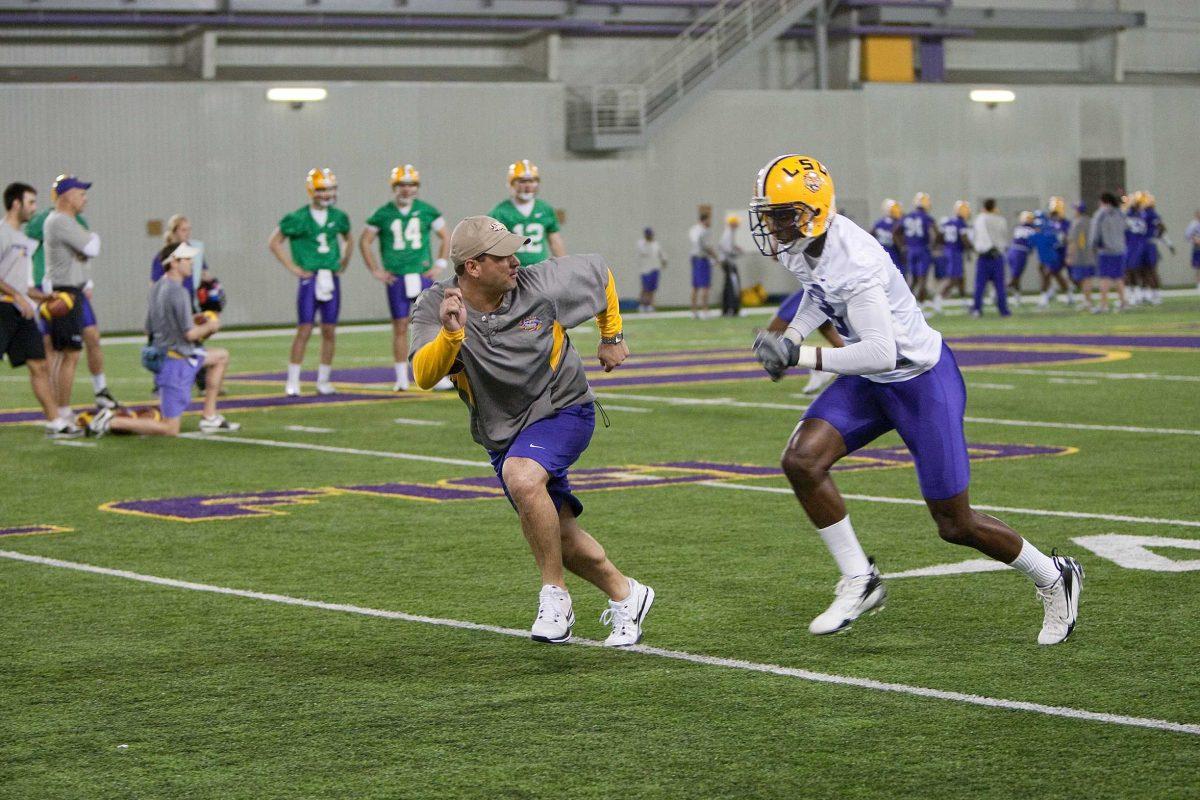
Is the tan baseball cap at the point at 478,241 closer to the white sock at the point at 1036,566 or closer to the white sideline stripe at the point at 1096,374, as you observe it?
the white sock at the point at 1036,566

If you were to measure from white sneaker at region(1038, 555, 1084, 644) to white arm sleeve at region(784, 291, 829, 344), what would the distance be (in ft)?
4.03

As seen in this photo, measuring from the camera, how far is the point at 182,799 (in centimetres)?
505

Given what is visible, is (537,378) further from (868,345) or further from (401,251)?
(401,251)

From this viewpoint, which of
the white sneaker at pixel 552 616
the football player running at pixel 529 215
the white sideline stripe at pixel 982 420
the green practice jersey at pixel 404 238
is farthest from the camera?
the green practice jersey at pixel 404 238

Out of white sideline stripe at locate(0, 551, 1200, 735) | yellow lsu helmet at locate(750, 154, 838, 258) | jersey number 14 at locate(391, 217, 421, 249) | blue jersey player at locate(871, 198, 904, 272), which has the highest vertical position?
blue jersey player at locate(871, 198, 904, 272)

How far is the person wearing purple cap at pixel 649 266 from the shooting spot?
124 feet

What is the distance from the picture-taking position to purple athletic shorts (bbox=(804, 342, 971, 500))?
22.2 feet

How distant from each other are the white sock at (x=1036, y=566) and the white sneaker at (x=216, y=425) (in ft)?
31.3

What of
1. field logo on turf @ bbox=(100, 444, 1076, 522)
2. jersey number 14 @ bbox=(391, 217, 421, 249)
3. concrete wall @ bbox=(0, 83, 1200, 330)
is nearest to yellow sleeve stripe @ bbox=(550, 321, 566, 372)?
field logo on turf @ bbox=(100, 444, 1076, 522)

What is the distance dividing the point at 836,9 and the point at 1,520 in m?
32.2

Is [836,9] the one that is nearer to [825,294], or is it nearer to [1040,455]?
[1040,455]

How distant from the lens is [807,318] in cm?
703

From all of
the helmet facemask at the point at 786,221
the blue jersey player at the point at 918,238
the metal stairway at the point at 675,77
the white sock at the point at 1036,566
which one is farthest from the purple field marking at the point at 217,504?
the metal stairway at the point at 675,77

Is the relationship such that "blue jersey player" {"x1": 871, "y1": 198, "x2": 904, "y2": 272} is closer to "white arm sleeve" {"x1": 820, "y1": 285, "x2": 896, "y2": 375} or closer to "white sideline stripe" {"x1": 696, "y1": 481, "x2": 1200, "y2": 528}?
"white sideline stripe" {"x1": 696, "y1": 481, "x2": 1200, "y2": 528}
